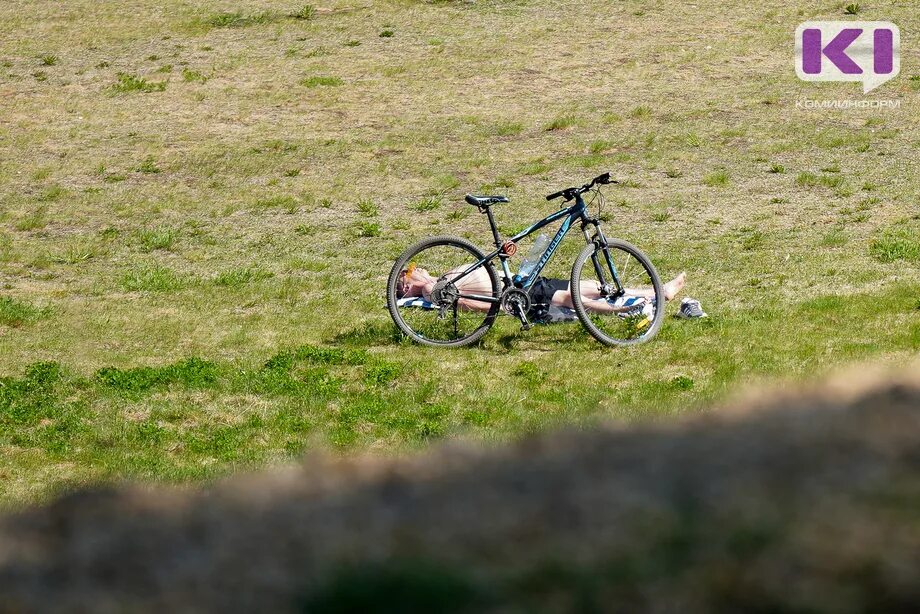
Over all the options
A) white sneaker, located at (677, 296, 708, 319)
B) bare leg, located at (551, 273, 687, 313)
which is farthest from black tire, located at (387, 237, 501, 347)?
white sneaker, located at (677, 296, 708, 319)

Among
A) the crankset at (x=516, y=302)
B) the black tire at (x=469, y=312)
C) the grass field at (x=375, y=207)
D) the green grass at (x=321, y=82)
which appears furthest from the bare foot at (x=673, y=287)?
the green grass at (x=321, y=82)

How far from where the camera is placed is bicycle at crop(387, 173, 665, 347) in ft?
32.3

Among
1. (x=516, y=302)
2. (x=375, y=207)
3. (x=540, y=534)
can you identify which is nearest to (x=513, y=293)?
(x=516, y=302)

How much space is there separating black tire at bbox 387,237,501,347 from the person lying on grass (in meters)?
0.12

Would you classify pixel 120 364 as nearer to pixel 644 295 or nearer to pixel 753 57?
pixel 644 295

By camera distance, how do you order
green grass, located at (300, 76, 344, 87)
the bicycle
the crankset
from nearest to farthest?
the bicycle < the crankset < green grass, located at (300, 76, 344, 87)

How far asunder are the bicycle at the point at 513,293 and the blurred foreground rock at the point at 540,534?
15.2 ft

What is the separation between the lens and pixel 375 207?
1798 cm

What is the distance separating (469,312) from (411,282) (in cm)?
70

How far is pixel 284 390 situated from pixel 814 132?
613 inches

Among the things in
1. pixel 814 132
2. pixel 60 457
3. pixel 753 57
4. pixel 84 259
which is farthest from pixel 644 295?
pixel 753 57

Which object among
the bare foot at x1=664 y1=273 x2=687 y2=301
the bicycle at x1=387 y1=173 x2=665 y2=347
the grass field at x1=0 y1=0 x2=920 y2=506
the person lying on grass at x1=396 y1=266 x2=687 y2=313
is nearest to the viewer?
the grass field at x1=0 y1=0 x2=920 y2=506

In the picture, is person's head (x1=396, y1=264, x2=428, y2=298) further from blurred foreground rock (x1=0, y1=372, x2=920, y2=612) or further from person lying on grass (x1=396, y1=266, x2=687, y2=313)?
blurred foreground rock (x1=0, y1=372, x2=920, y2=612)

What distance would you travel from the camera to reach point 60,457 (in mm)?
7527
